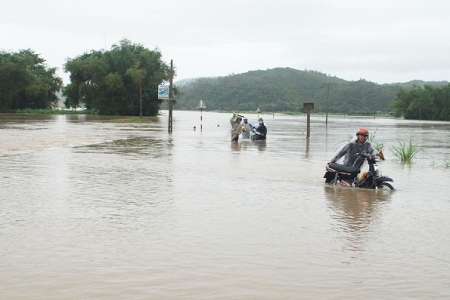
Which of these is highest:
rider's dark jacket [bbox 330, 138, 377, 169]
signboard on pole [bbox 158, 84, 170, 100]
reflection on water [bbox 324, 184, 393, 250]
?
signboard on pole [bbox 158, 84, 170, 100]

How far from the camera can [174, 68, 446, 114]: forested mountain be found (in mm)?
152125

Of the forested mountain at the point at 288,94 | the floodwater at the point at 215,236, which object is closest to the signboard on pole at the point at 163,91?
the floodwater at the point at 215,236

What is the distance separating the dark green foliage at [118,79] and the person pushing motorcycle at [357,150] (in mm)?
65219

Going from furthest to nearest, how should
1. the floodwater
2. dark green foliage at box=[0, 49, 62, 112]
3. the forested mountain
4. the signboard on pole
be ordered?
the forested mountain → dark green foliage at box=[0, 49, 62, 112] → the signboard on pole → the floodwater

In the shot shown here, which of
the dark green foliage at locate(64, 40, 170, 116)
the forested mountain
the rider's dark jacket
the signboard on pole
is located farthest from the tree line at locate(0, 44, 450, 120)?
the rider's dark jacket

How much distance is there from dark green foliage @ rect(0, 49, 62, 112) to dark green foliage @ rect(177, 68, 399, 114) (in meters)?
54.9

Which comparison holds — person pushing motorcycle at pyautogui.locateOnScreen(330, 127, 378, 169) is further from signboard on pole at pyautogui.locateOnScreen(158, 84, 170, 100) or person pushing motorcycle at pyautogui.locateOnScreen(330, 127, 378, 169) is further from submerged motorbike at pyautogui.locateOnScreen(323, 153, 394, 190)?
signboard on pole at pyautogui.locateOnScreen(158, 84, 170, 100)

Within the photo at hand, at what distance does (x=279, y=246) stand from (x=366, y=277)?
1.35 metres

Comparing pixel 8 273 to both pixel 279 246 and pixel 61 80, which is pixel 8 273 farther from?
pixel 61 80

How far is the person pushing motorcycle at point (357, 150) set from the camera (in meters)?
12.0

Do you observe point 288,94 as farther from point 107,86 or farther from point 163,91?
point 163,91

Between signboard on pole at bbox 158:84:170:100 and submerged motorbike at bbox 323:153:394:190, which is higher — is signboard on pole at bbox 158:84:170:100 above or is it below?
above

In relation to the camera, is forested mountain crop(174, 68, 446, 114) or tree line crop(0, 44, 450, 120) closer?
tree line crop(0, 44, 450, 120)

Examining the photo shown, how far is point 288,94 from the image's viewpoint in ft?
567
